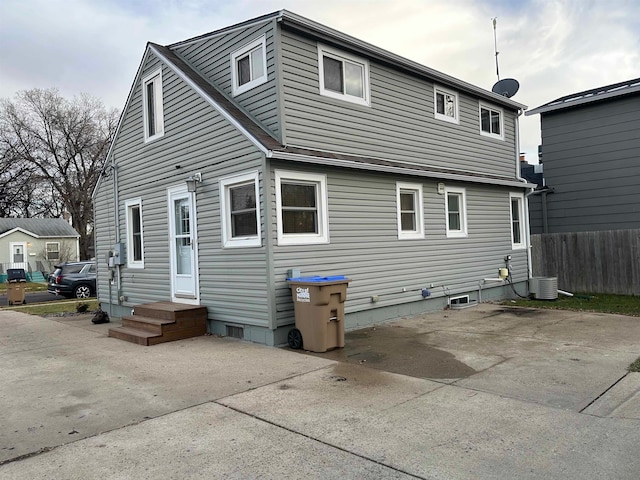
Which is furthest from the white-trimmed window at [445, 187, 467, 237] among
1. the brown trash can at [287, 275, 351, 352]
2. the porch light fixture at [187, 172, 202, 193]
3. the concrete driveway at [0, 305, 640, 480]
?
the porch light fixture at [187, 172, 202, 193]

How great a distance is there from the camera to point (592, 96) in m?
14.4

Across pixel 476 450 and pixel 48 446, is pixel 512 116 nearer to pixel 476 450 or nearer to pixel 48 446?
pixel 476 450

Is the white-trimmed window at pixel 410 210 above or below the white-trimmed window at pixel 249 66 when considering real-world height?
below

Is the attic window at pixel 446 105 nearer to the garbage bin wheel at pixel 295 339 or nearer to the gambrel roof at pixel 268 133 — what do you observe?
the gambrel roof at pixel 268 133

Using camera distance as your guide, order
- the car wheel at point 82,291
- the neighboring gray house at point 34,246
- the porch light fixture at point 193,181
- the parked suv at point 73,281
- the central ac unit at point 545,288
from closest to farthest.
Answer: the porch light fixture at point 193,181
the central ac unit at point 545,288
the parked suv at point 73,281
the car wheel at point 82,291
the neighboring gray house at point 34,246

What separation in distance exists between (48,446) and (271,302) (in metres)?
3.96

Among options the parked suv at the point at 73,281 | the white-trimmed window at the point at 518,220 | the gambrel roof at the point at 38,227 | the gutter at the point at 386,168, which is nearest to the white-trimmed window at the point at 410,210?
the gutter at the point at 386,168

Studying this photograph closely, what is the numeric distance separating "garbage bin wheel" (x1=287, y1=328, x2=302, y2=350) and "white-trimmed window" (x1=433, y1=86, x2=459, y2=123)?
6707 mm

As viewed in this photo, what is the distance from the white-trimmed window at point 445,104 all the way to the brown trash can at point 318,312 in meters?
6.20

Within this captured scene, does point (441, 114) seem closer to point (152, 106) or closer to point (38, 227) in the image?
point (152, 106)

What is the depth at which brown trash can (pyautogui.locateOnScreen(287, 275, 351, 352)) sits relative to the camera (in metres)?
7.25

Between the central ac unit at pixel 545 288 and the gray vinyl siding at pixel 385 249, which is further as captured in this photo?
the central ac unit at pixel 545 288

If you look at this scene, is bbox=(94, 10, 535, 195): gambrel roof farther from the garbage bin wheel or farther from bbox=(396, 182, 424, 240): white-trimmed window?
the garbage bin wheel

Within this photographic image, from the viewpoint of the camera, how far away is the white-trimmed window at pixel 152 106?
418 inches
